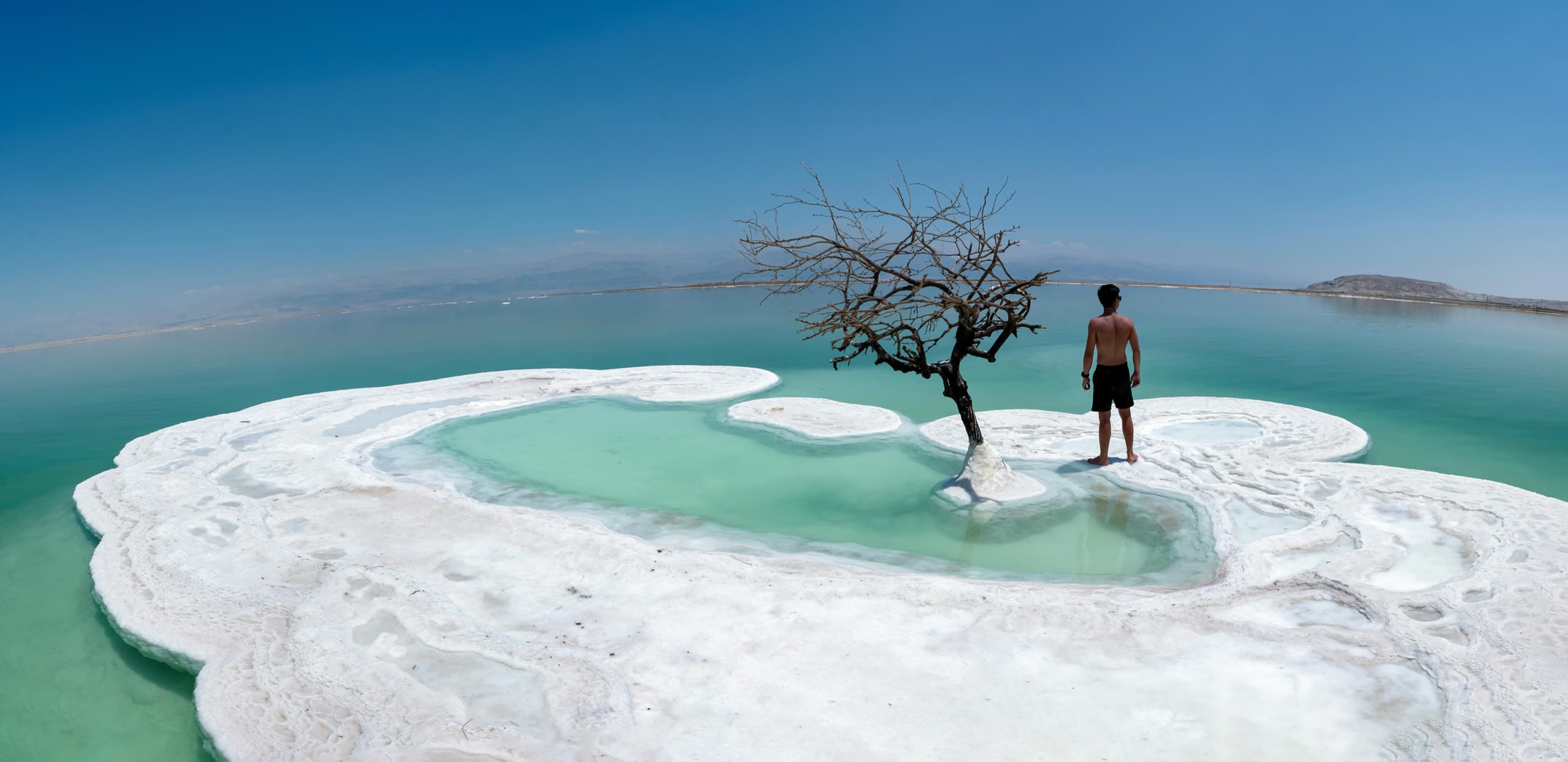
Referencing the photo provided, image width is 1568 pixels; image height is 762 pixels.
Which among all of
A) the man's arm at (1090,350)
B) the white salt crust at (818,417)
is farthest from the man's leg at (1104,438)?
the white salt crust at (818,417)

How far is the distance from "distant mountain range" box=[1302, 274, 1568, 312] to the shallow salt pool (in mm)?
33811

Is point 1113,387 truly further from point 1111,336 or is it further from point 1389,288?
point 1389,288

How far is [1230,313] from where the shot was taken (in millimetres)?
31312

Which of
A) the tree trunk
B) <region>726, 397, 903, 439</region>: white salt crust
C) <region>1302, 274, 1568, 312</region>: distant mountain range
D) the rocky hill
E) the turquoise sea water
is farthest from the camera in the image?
the rocky hill

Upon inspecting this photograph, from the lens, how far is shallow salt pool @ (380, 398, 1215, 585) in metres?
5.31

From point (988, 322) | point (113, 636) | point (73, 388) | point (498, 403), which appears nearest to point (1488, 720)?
point (988, 322)

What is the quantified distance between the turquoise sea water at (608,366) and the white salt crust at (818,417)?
100cm

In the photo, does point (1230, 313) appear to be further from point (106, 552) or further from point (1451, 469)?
point (106, 552)

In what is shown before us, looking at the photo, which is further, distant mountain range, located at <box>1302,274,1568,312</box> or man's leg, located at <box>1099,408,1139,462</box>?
distant mountain range, located at <box>1302,274,1568,312</box>

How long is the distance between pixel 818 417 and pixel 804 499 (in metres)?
3.20

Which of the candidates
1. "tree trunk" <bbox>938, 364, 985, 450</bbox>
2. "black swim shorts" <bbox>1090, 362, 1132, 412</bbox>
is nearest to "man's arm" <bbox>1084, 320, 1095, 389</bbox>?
"black swim shorts" <bbox>1090, 362, 1132, 412</bbox>

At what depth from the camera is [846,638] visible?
3.98m

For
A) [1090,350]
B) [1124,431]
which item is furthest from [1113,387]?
[1124,431]

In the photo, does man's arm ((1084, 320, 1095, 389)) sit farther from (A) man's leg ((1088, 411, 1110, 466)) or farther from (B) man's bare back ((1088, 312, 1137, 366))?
(A) man's leg ((1088, 411, 1110, 466))
